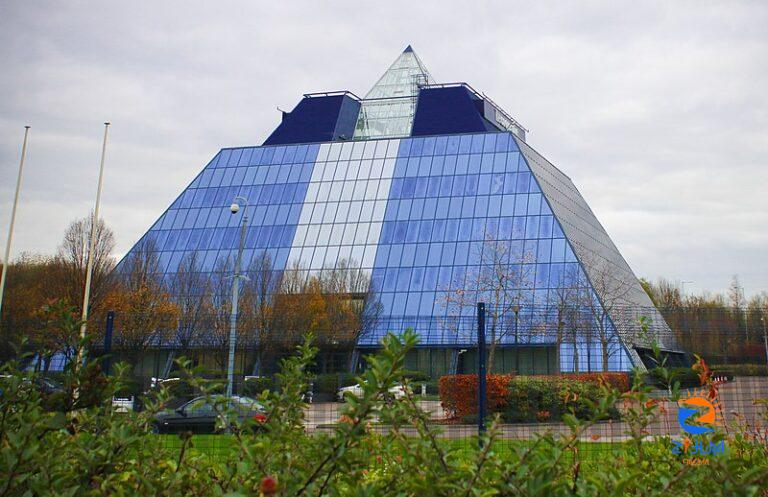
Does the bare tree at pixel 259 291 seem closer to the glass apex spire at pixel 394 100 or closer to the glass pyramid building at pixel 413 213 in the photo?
the glass pyramid building at pixel 413 213

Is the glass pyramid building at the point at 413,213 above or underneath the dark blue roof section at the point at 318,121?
underneath

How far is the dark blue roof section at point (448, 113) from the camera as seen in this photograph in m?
54.9

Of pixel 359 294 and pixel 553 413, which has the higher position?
pixel 359 294

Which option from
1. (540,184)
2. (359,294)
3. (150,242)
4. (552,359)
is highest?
(540,184)

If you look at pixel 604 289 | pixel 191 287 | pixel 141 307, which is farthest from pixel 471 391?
pixel 191 287

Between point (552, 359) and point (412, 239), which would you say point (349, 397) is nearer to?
point (552, 359)

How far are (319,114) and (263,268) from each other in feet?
64.4

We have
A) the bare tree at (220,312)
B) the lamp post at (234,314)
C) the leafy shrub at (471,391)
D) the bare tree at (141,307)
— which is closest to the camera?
the lamp post at (234,314)

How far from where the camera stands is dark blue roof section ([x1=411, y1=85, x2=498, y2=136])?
180 ft

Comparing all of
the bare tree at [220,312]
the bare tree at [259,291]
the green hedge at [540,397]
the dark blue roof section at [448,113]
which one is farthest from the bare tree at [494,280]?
the green hedge at [540,397]

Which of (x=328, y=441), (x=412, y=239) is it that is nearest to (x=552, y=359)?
(x=328, y=441)

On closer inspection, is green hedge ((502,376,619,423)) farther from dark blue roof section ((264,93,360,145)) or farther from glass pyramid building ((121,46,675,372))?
dark blue roof section ((264,93,360,145))

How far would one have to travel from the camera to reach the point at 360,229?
155 ft

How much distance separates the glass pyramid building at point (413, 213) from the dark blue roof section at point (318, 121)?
0.36ft
